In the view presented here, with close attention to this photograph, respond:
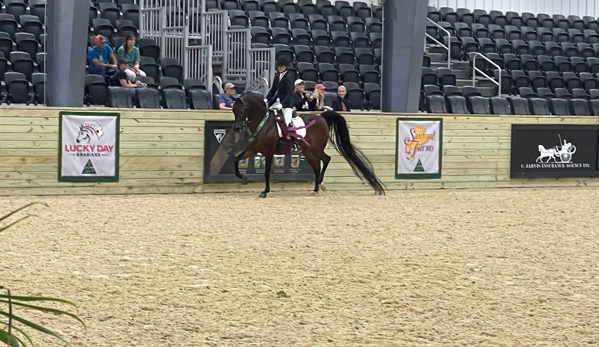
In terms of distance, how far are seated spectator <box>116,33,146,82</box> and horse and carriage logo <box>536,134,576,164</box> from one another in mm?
7819

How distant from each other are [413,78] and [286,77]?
182 inches

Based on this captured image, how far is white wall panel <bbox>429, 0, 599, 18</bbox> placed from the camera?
1256 inches

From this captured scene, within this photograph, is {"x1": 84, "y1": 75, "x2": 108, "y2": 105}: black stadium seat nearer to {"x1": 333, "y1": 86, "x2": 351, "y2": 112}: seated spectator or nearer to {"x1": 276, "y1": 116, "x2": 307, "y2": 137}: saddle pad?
{"x1": 276, "y1": 116, "x2": 307, "y2": 137}: saddle pad

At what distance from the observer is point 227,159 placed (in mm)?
16141

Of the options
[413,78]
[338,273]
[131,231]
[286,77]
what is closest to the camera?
[338,273]

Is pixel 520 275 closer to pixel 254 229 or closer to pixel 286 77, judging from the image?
pixel 254 229

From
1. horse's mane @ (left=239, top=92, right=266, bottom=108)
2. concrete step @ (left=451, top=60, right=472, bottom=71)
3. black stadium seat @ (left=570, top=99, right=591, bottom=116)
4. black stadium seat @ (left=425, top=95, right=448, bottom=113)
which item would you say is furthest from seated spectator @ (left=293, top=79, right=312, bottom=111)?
concrete step @ (left=451, top=60, right=472, bottom=71)

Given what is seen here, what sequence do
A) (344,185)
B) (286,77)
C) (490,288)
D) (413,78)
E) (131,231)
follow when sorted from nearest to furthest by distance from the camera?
(490,288), (131,231), (286,77), (344,185), (413,78)

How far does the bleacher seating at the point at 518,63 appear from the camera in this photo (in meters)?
23.4

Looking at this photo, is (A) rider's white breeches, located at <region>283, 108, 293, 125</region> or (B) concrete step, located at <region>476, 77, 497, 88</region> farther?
(B) concrete step, located at <region>476, 77, 497, 88</region>

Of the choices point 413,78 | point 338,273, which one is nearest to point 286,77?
point 413,78

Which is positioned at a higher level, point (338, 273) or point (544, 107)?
point (544, 107)

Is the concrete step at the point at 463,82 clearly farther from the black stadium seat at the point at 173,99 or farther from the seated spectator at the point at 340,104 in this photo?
the black stadium seat at the point at 173,99

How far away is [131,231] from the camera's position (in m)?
10.7
